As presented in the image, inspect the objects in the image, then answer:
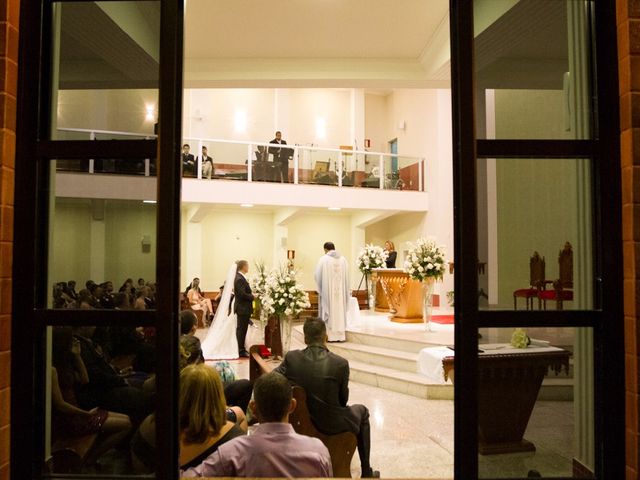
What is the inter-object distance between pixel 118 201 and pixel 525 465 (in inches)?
61.9

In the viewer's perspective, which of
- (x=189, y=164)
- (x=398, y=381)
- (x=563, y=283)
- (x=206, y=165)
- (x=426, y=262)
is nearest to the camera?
(x=563, y=283)

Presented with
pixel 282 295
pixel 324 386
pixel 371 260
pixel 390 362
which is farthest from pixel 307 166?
pixel 324 386

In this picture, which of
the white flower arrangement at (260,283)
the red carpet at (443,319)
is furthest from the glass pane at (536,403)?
the red carpet at (443,319)

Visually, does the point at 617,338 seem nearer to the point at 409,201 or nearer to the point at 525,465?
the point at 525,465

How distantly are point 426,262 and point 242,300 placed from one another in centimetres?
318

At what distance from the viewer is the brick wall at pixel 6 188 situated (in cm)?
162

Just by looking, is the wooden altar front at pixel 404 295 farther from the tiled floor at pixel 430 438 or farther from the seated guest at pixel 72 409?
the seated guest at pixel 72 409

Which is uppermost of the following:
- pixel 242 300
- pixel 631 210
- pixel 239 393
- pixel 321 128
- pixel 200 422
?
pixel 321 128

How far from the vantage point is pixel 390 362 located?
26.2ft

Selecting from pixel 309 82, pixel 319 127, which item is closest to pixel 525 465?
pixel 309 82

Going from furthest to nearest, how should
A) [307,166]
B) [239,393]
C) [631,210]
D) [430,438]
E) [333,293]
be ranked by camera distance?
[307,166] < [333,293] < [430,438] < [239,393] < [631,210]

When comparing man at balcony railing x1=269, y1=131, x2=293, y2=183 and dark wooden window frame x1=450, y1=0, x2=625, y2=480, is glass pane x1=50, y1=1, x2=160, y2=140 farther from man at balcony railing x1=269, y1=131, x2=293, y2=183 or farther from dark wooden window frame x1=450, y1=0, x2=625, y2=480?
man at balcony railing x1=269, y1=131, x2=293, y2=183

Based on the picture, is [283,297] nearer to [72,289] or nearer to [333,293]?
[333,293]

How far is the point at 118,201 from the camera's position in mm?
1727
